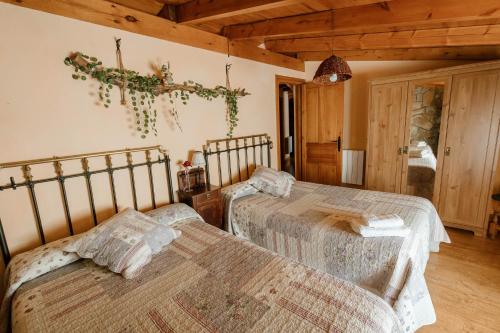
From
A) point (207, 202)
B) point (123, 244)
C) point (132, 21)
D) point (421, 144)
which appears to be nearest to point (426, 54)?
point (421, 144)

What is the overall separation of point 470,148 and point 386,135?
35.3 inches

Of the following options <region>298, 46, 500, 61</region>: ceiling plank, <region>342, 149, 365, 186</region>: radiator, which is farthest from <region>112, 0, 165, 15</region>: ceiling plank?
<region>342, 149, 365, 186</region>: radiator

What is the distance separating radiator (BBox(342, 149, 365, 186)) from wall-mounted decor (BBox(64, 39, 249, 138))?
8.32 feet

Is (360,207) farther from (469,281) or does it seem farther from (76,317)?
(76,317)

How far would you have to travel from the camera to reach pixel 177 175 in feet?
8.45

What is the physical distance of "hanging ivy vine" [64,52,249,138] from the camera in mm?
1853

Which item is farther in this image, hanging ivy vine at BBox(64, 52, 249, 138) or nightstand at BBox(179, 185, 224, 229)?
nightstand at BBox(179, 185, 224, 229)

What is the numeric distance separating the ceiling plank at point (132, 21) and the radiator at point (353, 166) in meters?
2.38

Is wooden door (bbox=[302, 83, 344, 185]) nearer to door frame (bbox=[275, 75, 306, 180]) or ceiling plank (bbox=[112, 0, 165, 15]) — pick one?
door frame (bbox=[275, 75, 306, 180])

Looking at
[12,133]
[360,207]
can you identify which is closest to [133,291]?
[12,133]

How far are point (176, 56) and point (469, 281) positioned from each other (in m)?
3.40

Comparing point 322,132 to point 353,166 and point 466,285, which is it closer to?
point 353,166

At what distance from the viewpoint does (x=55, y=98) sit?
1758 millimetres

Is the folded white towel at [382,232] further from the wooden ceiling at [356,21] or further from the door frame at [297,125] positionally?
the door frame at [297,125]
